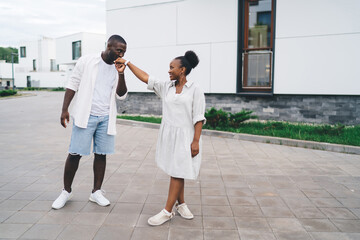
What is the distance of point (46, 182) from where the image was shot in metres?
4.64

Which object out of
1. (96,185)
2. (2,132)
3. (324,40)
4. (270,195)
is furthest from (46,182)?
(324,40)

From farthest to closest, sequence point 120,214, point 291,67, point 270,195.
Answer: point 291,67 → point 270,195 → point 120,214

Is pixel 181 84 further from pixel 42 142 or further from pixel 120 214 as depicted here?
pixel 42 142

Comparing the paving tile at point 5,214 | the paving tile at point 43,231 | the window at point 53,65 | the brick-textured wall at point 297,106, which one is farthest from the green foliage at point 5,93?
the window at point 53,65

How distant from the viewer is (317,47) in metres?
9.38

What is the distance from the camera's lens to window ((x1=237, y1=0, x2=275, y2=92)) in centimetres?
1017

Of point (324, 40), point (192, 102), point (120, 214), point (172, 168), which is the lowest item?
point (120, 214)

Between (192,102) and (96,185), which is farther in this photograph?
(96,185)

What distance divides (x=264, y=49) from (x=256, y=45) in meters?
0.31

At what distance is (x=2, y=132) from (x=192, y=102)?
7840 millimetres

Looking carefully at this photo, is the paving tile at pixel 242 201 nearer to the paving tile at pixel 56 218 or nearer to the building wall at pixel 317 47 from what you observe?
the paving tile at pixel 56 218

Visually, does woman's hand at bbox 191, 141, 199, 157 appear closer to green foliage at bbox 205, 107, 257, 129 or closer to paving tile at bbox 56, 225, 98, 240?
paving tile at bbox 56, 225, 98, 240

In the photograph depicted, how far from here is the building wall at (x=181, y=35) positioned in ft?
34.4

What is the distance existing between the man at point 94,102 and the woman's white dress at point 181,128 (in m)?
0.70
